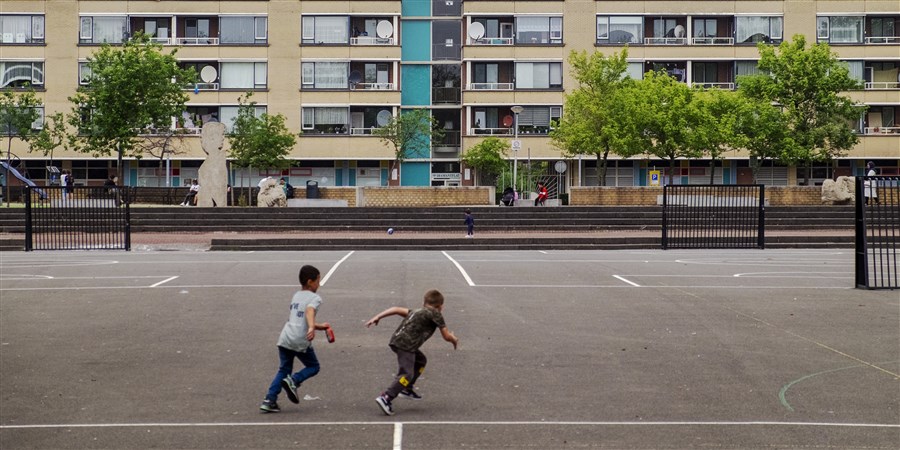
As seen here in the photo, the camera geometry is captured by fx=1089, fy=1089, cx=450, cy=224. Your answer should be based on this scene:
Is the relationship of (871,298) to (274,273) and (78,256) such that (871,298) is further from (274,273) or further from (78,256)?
(78,256)

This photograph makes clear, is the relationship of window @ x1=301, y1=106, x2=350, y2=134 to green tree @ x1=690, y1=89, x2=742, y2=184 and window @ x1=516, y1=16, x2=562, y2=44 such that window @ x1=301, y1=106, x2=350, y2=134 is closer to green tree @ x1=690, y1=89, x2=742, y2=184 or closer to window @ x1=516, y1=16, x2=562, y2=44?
window @ x1=516, y1=16, x2=562, y2=44

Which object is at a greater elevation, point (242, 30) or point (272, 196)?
point (242, 30)

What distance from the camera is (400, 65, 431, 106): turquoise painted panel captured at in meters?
72.9

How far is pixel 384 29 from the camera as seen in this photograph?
71125 millimetres

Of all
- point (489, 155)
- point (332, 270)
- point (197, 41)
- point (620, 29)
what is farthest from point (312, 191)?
point (332, 270)

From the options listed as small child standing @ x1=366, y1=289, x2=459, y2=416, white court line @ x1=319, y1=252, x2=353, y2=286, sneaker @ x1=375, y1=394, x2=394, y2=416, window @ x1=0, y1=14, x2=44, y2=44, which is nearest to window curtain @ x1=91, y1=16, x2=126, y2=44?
window @ x1=0, y1=14, x2=44, y2=44

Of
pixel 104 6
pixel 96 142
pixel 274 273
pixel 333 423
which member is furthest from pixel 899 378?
pixel 104 6

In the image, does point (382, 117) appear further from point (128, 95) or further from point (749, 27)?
point (749, 27)

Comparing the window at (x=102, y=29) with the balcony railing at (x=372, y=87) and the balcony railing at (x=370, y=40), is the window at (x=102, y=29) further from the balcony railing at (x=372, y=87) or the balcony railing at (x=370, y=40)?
the balcony railing at (x=372, y=87)

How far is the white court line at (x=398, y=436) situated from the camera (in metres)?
8.53

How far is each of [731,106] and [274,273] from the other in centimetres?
4292

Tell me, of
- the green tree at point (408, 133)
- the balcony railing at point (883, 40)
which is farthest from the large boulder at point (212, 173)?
the balcony railing at point (883, 40)

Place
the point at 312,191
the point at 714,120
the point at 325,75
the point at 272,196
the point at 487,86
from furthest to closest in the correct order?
the point at 487,86
the point at 325,75
the point at 714,120
the point at 312,191
the point at 272,196

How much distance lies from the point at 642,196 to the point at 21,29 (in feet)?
142
